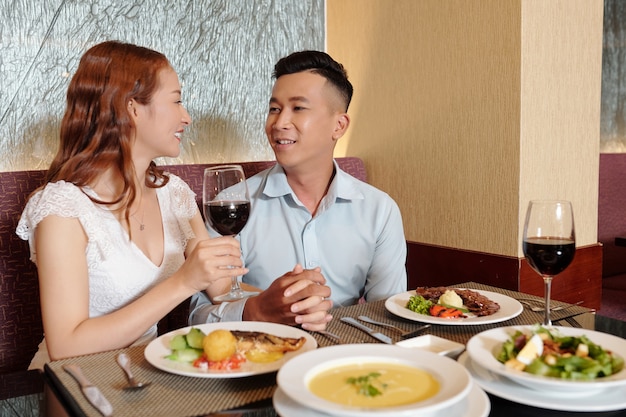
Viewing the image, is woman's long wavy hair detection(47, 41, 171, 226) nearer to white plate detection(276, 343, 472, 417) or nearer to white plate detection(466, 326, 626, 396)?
white plate detection(276, 343, 472, 417)

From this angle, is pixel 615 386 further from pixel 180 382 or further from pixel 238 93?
pixel 238 93

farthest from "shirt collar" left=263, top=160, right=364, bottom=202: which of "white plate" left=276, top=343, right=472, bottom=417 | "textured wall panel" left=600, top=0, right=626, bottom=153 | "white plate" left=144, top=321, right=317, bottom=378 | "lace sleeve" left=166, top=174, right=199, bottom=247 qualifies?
"textured wall panel" left=600, top=0, right=626, bottom=153

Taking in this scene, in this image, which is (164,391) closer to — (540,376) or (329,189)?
(540,376)

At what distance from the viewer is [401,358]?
952 millimetres

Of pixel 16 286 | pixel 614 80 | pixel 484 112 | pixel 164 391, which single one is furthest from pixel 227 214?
pixel 614 80

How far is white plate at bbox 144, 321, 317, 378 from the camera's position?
3.23 ft

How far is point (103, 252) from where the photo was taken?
1.60 m

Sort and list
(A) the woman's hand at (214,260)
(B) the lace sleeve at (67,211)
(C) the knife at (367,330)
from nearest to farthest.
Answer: (C) the knife at (367,330) < (A) the woman's hand at (214,260) < (B) the lace sleeve at (67,211)

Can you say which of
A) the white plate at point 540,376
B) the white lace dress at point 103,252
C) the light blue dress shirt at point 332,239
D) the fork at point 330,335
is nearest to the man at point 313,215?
the light blue dress shirt at point 332,239

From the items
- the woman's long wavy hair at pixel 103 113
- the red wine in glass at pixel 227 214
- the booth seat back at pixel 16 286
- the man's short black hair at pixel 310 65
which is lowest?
the booth seat back at pixel 16 286

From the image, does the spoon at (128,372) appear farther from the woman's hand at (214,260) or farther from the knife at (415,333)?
the knife at (415,333)

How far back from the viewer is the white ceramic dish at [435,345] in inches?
42.6

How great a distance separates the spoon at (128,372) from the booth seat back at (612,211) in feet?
10.3

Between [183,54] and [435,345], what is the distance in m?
1.96
